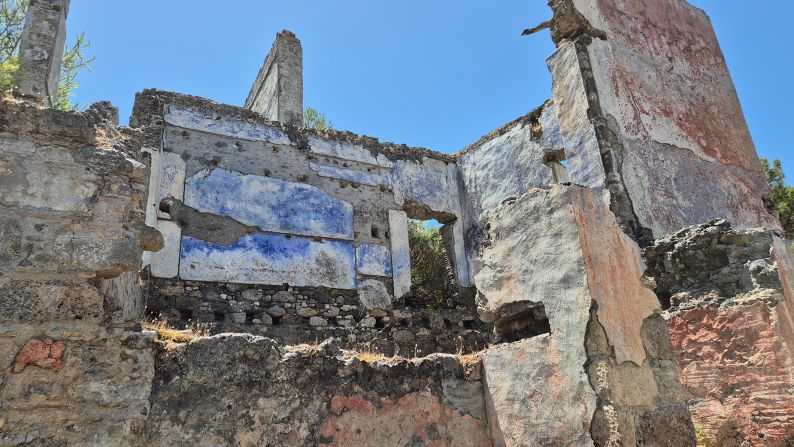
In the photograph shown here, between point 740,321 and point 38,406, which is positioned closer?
point 38,406

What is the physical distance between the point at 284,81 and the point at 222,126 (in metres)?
3.94

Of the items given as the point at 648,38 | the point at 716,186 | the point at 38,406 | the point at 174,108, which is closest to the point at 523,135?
the point at 648,38

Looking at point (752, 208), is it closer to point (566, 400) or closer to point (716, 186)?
point (716, 186)

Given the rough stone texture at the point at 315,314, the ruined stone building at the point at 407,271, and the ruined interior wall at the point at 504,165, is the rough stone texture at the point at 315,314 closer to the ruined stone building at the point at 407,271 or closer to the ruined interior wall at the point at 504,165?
the ruined stone building at the point at 407,271

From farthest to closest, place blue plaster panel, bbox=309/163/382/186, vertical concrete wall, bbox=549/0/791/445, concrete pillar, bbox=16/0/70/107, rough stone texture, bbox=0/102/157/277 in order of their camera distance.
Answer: concrete pillar, bbox=16/0/70/107 → blue plaster panel, bbox=309/163/382/186 → vertical concrete wall, bbox=549/0/791/445 → rough stone texture, bbox=0/102/157/277

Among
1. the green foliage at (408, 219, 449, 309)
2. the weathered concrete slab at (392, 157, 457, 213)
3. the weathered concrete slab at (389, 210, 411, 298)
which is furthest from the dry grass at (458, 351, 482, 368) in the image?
the weathered concrete slab at (392, 157, 457, 213)

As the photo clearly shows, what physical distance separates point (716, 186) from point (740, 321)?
4.05m

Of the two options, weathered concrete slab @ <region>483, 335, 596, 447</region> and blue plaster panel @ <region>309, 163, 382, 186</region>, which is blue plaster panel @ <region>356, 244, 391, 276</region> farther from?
weathered concrete slab @ <region>483, 335, 596, 447</region>

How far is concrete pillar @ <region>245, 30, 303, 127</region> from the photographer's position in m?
13.2

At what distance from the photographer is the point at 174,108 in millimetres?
9477

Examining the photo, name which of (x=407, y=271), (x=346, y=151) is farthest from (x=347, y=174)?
(x=407, y=271)

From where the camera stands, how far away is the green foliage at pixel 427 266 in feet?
36.2

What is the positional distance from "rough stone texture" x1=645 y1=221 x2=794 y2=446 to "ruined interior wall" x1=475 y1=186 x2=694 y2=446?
A: 84.4 inches

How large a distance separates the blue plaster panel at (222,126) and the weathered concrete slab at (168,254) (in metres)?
1.80
